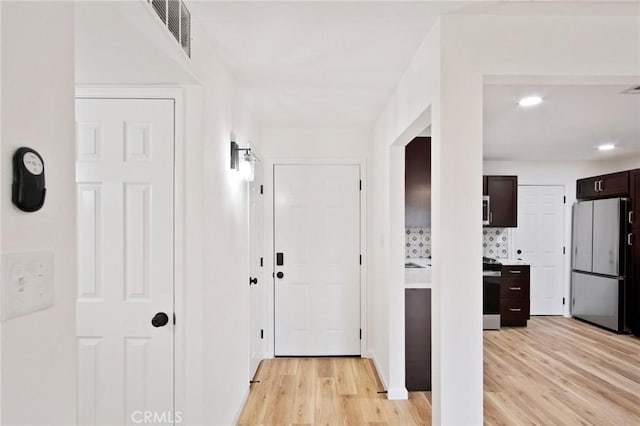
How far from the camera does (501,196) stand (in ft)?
17.9

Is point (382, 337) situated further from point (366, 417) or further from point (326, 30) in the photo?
point (326, 30)

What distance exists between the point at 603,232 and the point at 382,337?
3.89 meters

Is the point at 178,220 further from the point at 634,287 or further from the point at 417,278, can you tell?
the point at 634,287

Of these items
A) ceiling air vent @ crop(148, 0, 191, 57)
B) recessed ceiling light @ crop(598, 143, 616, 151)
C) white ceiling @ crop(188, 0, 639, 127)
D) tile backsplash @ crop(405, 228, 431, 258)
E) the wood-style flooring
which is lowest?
the wood-style flooring

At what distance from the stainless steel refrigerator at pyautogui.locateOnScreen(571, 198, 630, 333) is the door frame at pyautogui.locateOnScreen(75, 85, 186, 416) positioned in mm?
5492

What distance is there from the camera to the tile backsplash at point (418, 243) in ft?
17.0

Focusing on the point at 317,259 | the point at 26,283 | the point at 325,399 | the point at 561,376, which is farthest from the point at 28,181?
the point at 561,376

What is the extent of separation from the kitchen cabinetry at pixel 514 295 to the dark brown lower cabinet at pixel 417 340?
2682mm

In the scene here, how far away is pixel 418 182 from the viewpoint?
3.66 metres

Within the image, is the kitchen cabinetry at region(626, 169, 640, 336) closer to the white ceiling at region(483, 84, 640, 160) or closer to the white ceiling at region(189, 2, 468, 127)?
the white ceiling at region(483, 84, 640, 160)

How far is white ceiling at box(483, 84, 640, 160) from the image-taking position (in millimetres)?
2842

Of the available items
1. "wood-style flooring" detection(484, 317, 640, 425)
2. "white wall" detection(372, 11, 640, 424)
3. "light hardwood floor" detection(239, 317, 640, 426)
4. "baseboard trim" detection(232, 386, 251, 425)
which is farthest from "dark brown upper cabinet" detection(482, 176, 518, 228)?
"baseboard trim" detection(232, 386, 251, 425)

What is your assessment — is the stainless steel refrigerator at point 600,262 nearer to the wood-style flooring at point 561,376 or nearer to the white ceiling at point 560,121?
the wood-style flooring at point 561,376

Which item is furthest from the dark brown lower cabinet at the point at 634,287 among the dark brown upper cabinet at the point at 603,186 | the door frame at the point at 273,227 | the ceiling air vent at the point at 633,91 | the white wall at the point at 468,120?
the white wall at the point at 468,120
